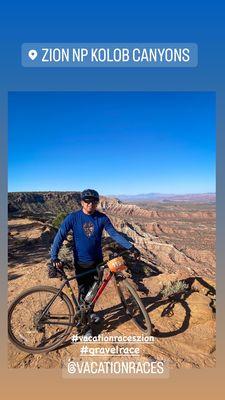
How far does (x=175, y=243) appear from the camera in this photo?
44.3 meters

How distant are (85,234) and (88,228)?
8cm

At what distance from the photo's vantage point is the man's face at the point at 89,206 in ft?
14.3

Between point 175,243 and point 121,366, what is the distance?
135ft

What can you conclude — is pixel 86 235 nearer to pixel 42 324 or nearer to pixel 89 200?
pixel 89 200

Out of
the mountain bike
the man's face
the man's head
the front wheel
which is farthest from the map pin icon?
the front wheel

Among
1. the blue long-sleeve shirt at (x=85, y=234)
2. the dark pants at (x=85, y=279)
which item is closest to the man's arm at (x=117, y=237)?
the blue long-sleeve shirt at (x=85, y=234)

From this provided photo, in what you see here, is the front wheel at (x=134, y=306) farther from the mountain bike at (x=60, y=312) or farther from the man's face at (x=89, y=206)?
the man's face at (x=89, y=206)

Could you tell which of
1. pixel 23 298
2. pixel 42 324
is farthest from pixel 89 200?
pixel 42 324

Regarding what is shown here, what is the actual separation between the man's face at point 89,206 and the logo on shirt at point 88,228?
0.14 metres

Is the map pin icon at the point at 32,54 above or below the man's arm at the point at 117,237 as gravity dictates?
above

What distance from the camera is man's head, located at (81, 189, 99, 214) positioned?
14.1 feet

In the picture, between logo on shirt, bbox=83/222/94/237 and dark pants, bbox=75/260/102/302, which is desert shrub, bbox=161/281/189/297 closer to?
dark pants, bbox=75/260/102/302

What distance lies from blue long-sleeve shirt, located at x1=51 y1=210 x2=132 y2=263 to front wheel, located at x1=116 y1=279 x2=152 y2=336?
1.55 feet

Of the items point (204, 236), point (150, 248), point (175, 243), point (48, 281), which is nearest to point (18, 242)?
point (48, 281)
